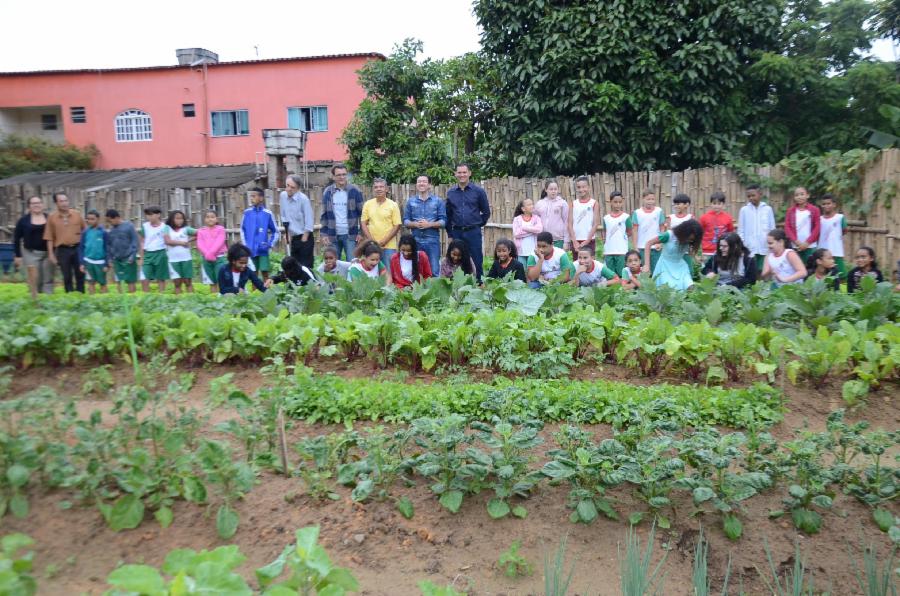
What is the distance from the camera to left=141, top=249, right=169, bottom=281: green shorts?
38.4ft

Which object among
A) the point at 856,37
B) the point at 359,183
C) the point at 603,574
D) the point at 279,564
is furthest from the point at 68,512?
the point at 856,37

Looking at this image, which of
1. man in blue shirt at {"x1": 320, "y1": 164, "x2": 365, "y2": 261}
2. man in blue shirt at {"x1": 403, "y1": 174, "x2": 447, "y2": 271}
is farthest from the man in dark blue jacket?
man in blue shirt at {"x1": 403, "y1": 174, "x2": 447, "y2": 271}

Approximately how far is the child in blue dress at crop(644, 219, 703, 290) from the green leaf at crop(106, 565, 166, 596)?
7.20 metres

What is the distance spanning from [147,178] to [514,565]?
74.9 feet

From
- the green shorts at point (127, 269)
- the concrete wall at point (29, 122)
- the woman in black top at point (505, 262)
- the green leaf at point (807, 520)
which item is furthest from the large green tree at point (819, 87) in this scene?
the concrete wall at point (29, 122)

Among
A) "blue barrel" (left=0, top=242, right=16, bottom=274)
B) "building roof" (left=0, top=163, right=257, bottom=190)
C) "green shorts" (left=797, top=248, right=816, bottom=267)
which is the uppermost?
"building roof" (left=0, top=163, right=257, bottom=190)

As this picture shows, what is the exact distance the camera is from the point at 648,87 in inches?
593

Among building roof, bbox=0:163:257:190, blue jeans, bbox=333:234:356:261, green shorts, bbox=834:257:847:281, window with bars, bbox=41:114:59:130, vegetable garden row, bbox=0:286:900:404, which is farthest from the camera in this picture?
window with bars, bbox=41:114:59:130

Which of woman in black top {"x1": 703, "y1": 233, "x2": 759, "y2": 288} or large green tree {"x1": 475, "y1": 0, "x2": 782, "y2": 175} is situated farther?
large green tree {"x1": 475, "y1": 0, "x2": 782, "y2": 175}

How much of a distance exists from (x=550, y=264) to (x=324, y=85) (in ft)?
60.1

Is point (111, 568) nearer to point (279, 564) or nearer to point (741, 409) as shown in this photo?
point (279, 564)

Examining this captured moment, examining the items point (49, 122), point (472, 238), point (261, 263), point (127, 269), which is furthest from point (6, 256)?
point (49, 122)

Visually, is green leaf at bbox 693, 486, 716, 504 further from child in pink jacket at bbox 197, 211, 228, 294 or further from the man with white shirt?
child in pink jacket at bbox 197, 211, 228, 294

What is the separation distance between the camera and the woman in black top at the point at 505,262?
330 inches
